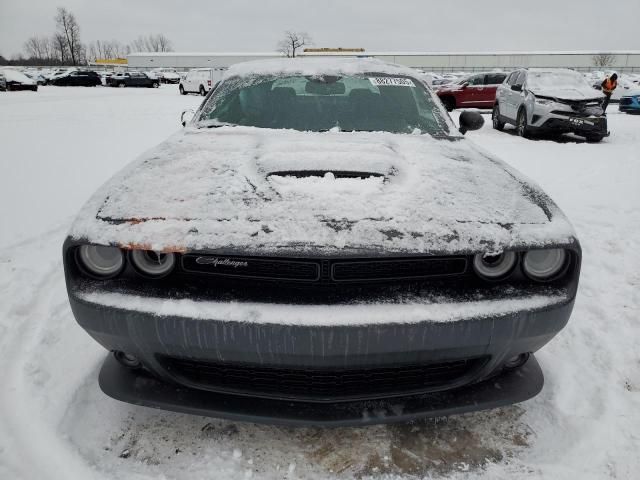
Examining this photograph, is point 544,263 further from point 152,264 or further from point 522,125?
point 522,125

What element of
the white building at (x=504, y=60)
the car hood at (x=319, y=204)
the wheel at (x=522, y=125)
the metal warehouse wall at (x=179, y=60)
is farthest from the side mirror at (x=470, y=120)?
the metal warehouse wall at (x=179, y=60)

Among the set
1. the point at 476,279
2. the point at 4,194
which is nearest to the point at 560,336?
the point at 476,279

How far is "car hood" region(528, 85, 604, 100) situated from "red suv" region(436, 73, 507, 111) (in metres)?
7.11

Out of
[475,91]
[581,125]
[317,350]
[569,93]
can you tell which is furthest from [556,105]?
[317,350]

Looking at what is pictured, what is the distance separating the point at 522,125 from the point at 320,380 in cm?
976

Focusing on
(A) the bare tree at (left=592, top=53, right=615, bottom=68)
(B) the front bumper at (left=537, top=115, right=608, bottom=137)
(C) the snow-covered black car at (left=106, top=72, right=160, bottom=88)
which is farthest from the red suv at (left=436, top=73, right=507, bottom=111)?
(A) the bare tree at (left=592, top=53, right=615, bottom=68)

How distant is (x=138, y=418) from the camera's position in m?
1.83

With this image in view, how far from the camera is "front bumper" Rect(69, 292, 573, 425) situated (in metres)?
1.39

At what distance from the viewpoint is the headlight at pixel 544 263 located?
5.21 ft

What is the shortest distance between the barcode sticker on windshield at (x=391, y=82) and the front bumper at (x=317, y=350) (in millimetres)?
1914

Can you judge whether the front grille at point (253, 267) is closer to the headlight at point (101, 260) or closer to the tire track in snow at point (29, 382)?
the headlight at point (101, 260)

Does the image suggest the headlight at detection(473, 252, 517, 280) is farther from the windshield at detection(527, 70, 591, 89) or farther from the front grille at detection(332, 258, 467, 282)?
the windshield at detection(527, 70, 591, 89)

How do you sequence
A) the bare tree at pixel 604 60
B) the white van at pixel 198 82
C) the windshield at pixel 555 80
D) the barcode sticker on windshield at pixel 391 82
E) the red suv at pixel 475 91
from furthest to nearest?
the bare tree at pixel 604 60, the white van at pixel 198 82, the red suv at pixel 475 91, the windshield at pixel 555 80, the barcode sticker on windshield at pixel 391 82

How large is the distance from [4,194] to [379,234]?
4810 mm
